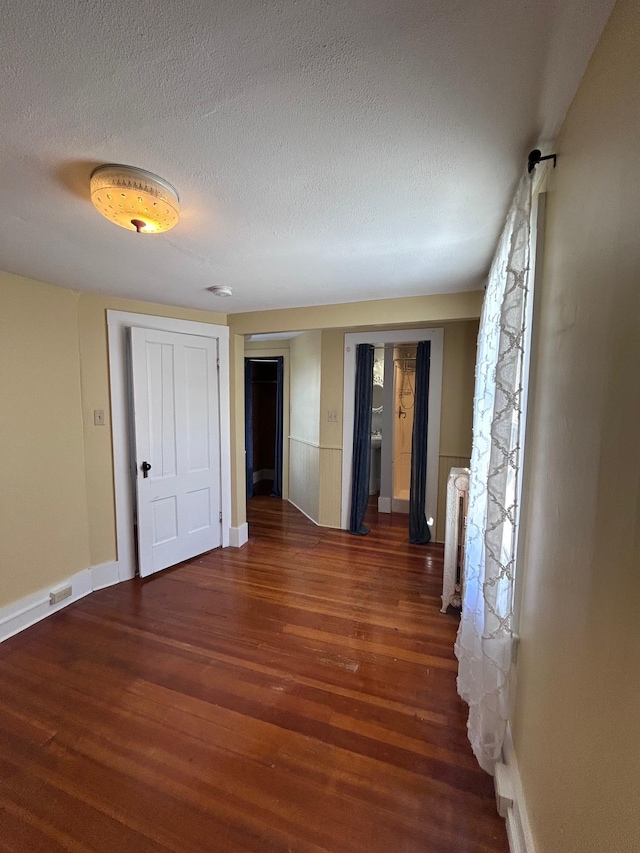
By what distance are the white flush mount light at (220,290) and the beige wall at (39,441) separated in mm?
992

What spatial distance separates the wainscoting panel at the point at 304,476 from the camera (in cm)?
403

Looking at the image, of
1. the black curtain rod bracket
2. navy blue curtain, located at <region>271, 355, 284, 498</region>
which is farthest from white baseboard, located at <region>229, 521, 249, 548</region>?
the black curtain rod bracket

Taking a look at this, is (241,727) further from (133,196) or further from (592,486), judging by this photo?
(133,196)

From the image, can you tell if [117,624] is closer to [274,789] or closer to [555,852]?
[274,789]

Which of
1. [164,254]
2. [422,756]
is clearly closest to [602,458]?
[422,756]

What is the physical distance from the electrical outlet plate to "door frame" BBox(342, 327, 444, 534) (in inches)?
97.1

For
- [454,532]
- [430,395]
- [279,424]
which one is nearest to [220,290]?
[430,395]

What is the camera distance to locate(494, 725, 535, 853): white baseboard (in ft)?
3.43

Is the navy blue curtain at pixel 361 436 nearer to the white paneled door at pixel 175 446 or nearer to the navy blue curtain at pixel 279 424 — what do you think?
the white paneled door at pixel 175 446

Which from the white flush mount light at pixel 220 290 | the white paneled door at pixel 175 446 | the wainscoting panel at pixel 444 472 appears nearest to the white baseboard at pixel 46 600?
the white paneled door at pixel 175 446

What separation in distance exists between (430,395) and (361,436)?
810 millimetres

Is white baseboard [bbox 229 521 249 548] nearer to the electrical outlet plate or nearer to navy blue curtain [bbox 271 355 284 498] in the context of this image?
the electrical outlet plate

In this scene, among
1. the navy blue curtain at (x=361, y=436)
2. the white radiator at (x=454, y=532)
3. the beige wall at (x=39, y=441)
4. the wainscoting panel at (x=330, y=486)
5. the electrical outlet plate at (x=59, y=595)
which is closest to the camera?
the beige wall at (x=39, y=441)

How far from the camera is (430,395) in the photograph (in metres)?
3.42
